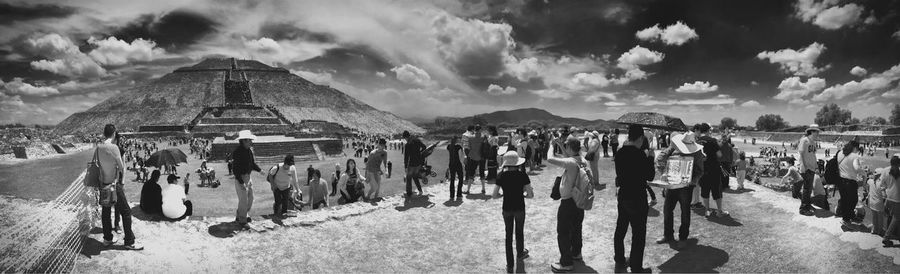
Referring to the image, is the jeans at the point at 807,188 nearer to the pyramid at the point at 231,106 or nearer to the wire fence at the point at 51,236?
the wire fence at the point at 51,236

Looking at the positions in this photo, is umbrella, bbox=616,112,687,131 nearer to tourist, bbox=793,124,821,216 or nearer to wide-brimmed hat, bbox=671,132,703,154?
tourist, bbox=793,124,821,216

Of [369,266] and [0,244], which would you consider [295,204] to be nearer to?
[369,266]

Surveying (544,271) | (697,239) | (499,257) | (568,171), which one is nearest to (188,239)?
(499,257)

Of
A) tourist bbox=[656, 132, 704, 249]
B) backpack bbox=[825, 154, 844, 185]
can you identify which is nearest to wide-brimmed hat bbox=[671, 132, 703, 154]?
tourist bbox=[656, 132, 704, 249]

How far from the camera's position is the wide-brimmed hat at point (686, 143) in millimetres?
5348

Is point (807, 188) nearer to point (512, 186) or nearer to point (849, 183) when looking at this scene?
point (849, 183)

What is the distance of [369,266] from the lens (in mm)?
5539

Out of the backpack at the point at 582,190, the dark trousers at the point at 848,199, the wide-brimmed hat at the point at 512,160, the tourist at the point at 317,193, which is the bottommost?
the tourist at the point at 317,193

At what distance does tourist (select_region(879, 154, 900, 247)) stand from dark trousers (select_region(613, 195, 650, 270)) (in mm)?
3081

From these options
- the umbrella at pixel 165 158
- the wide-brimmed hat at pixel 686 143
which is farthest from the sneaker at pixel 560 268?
the umbrella at pixel 165 158

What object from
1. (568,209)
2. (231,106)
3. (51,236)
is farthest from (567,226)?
(231,106)

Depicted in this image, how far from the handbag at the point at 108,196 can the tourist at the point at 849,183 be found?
32.6 ft

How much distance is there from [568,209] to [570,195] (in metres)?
0.20

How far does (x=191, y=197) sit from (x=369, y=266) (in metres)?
11.8
